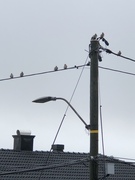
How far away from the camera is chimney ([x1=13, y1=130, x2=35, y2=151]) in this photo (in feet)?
91.3

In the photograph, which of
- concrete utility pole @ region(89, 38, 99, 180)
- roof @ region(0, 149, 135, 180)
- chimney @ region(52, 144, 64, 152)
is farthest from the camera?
chimney @ region(52, 144, 64, 152)

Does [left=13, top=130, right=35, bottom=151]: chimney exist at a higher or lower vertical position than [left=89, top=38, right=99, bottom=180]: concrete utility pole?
higher

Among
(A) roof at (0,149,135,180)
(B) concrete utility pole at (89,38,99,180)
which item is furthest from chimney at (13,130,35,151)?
(B) concrete utility pole at (89,38,99,180)

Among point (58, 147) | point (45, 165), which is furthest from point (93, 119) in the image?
point (58, 147)

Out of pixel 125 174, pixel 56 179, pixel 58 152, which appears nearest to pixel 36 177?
pixel 56 179

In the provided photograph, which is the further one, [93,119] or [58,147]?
[58,147]

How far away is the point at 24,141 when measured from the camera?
92.0 feet

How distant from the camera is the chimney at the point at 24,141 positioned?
2783 cm

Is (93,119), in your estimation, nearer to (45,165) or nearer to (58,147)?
(45,165)

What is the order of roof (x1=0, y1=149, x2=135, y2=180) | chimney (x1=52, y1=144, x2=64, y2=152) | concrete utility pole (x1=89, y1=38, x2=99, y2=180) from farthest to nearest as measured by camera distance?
chimney (x1=52, y1=144, x2=64, y2=152)
roof (x1=0, y1=149, x2=135, y2=180)
concrete utility pole (x1=89, y1=38, x2=99, y2=180)

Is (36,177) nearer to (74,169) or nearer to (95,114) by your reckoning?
(74,169)

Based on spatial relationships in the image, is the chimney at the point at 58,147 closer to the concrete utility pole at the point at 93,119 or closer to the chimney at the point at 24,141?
the chimney at the point at 24,141

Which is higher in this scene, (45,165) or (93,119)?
(45,165)

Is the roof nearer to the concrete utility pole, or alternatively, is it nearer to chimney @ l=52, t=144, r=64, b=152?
chimney @ l=52, t=144, r=64, b=152
